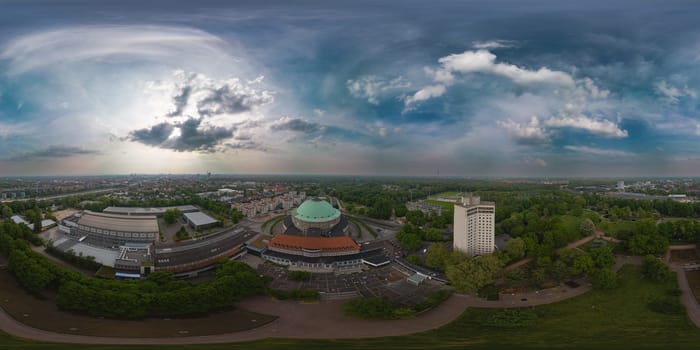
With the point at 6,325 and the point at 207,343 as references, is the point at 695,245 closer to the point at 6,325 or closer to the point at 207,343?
the point at 207,343

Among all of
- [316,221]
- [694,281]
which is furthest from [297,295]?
[694,281]

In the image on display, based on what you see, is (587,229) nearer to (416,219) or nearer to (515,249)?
(515,249)

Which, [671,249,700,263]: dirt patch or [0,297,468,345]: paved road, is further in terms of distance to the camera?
[671,249,700,263]: dirt patch

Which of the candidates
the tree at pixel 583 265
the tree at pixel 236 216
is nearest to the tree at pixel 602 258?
the tree at pixel 583 265

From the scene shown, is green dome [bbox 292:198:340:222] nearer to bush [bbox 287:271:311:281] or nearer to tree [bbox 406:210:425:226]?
tree [bbox 406:210:425:226]

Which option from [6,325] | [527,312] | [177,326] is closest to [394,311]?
[527,312]

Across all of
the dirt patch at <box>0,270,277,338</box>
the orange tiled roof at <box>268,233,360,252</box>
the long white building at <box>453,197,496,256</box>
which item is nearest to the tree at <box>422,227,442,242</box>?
the long white building at <box>453,197,496,256</box>
